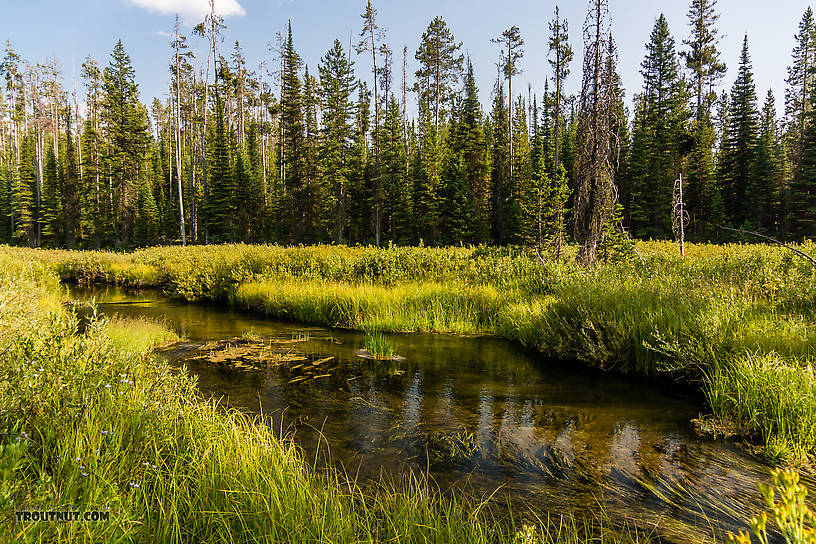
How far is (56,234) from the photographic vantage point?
50406mm

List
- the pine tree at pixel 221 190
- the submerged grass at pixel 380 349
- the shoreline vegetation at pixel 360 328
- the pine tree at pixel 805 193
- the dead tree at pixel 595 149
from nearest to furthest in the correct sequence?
the shoreline vegetation at pixel 360 328 < the submerged grass at pixel 380 349 < the dead tree at pixel 595 149 < the pine tree at pixel 805 193 < the pine tree at pixel 221 190

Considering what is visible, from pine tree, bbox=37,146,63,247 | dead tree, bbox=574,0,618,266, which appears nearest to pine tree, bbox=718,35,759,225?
dead tree, bbox=574,0,618,266

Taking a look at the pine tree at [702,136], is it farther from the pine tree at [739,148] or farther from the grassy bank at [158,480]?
the grassy bank at [158,480]

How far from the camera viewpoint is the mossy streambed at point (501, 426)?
167 inches

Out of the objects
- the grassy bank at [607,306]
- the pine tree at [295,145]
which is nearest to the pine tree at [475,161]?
the pine tree at [295,145]

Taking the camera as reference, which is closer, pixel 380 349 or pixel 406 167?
pixel 380 349

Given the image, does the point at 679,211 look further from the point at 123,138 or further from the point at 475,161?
the point at 123,138

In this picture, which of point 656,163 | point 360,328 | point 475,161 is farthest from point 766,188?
point 360,328

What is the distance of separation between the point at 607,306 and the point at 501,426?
13.5ft

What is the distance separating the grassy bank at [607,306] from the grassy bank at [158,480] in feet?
10.3

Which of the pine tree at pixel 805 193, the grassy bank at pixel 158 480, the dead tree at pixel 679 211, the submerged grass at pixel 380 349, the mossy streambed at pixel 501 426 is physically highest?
the pine tree at pixel 805 193

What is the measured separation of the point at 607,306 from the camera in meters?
8.76

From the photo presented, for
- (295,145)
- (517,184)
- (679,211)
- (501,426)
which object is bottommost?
(501,426)

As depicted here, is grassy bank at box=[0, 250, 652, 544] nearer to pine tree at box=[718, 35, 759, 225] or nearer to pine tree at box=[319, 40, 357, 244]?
pine tree at box=[319, 40, 357, 244]
